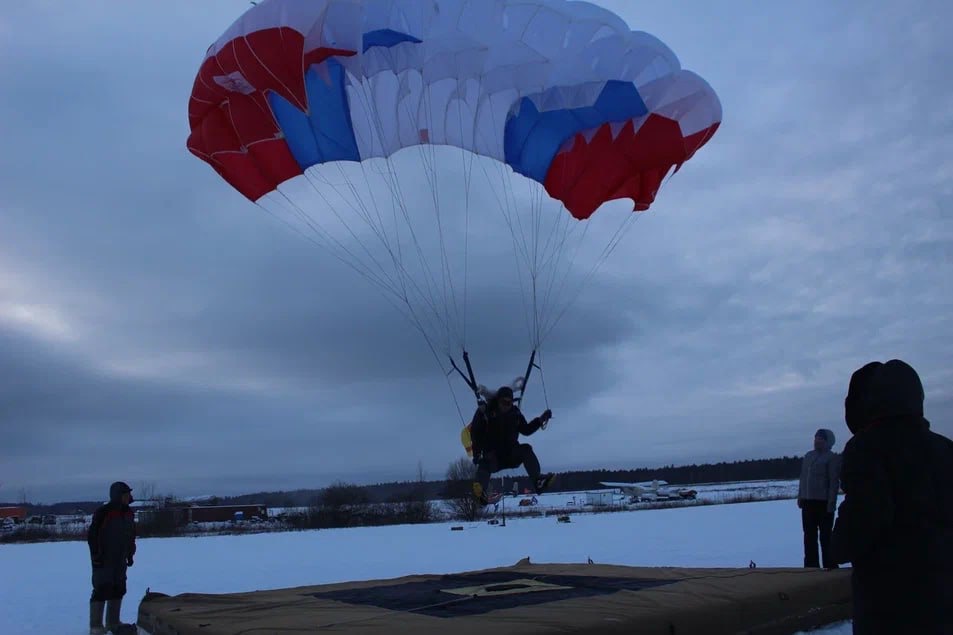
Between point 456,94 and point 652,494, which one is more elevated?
point 456,94

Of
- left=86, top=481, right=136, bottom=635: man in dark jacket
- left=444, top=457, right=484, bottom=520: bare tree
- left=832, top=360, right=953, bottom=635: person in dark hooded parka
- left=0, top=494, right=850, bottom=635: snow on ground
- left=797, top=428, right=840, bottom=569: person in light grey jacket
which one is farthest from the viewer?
left=444, top=457, right=484, bottom=520: bare tree

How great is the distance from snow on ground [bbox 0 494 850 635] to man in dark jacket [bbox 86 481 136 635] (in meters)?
0.30

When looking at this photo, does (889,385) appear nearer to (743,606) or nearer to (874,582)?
(874,582)

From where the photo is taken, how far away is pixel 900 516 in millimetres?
2438

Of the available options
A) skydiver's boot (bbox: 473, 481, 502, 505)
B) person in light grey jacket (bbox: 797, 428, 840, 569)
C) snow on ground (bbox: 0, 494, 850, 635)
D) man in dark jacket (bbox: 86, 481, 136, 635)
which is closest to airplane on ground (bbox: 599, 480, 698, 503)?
snow on ground (bbox: 0, 494, 850, 635)

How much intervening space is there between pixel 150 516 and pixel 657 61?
31.6 meters

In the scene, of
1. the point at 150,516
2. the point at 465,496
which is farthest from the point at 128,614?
the point at 150,516

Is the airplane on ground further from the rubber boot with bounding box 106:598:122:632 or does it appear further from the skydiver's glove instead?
the rubber boot with bounding box 106:598:122:632

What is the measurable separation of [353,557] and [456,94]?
7542 mm

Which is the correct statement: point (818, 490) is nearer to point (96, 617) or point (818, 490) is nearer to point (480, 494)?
point (480, 494)

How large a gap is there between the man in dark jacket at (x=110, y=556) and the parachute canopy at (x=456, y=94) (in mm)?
3156

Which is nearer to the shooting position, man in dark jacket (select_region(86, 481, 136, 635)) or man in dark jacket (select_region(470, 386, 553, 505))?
man in dark jacket (select_region(86, 481, 136, 635))

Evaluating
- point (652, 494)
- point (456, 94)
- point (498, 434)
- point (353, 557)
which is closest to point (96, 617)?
point (498, 434)

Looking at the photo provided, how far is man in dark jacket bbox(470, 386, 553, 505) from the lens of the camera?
682cm
